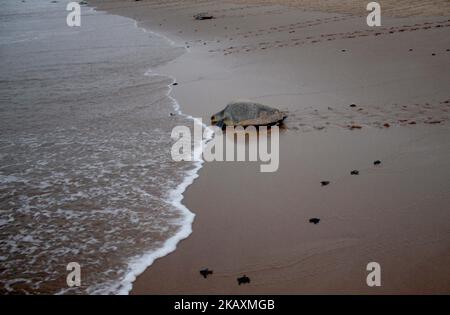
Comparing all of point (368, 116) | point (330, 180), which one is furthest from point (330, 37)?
point (330, 180)

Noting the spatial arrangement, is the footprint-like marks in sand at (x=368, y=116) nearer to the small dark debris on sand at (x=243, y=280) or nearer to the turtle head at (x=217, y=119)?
the turtle head at (x=217, y=119)

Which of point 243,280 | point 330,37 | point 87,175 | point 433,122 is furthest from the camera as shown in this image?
point 330,37

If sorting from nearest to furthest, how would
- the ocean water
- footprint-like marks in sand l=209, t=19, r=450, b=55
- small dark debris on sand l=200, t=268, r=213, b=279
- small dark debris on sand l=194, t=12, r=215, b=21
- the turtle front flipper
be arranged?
small dark debris on sand l=200, t=268, r=213, b=279 → the ocean water → the turtle front flipper → footprint-like marks in sand l=209, t=19, r=450, b=55 → small dark debris on sand l=194, t=12, r=215, b=21

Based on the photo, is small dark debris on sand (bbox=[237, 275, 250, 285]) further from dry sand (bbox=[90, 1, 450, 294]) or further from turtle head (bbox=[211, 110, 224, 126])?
turtle head (bbox=[211, 110, 224, 126])

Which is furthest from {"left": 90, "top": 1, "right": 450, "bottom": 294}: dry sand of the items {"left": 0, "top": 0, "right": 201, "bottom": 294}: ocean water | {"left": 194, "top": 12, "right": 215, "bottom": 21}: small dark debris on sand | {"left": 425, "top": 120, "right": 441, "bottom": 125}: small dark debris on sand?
{"left": 194, "top": 12, "right": 215, "bottom": 21}: small dark debris on sand

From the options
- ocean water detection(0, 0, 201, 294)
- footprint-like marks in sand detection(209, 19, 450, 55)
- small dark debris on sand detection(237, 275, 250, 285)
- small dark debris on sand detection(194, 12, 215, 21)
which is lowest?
small dark debris on sand detection(237, 275, 250, 285)

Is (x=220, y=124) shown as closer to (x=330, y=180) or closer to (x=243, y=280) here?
(x=330, y=180)

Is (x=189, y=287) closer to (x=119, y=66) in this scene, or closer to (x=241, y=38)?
(x=119, y=66)
